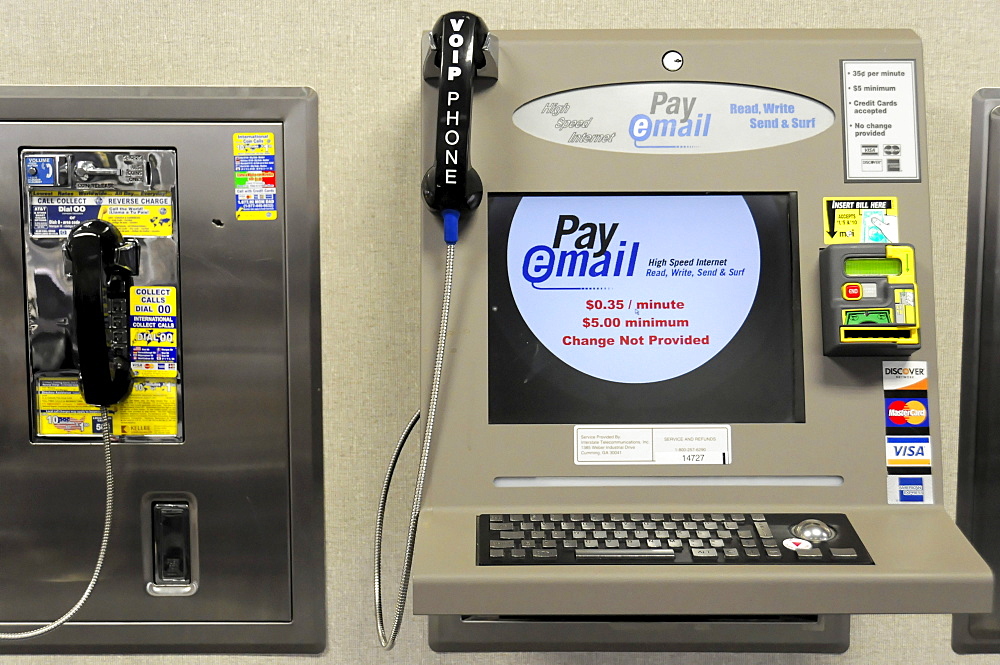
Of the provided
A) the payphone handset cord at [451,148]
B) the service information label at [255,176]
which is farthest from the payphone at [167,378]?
the payphone handset cord at [451,148]

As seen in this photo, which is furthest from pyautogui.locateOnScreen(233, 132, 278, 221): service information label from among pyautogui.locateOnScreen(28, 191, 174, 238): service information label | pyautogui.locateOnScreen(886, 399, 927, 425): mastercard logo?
pyautogui.locateOnScreen(886, 399, 927, 425): mastercard logo

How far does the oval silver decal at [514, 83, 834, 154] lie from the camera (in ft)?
3.11

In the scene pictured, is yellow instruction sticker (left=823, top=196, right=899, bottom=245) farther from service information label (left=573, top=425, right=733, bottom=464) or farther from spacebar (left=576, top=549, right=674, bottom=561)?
spacebar (left=576, top=549, right=674, bottom=561)

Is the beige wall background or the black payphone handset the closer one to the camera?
the black payphone handset

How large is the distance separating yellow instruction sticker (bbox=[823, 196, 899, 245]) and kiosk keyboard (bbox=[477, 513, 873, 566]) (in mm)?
350

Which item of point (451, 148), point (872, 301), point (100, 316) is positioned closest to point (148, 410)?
point (100, 316)

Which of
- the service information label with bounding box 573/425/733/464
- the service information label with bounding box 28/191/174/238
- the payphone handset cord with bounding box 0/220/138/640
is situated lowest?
the service information label with bounding box 573/425/733/464

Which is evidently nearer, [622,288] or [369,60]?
[622,288]

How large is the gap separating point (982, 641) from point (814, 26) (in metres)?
1.02

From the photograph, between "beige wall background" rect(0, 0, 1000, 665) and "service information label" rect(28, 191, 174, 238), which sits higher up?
"beige wall background" rect(0, 0, 1000, 665)

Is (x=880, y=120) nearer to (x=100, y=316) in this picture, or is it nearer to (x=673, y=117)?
(x=673, y=117)

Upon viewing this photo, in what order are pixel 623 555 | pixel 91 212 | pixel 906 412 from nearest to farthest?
1. pixel 623 555
2. pixel 906 412
3. pixel 91 212

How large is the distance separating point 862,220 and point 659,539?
0.48 m

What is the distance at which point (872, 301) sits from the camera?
0.90 m
